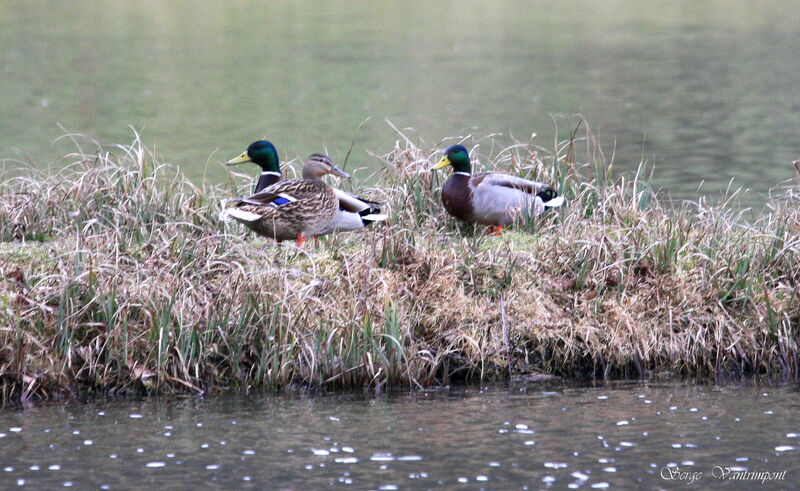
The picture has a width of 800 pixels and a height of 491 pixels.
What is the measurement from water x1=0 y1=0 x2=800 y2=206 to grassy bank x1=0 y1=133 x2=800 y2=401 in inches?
172

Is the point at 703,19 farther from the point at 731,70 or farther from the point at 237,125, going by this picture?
the point at 237,125

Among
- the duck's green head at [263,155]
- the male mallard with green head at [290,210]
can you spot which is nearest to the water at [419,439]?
the male mallard with green head at [290,210]

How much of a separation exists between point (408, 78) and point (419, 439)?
2186 centimetres

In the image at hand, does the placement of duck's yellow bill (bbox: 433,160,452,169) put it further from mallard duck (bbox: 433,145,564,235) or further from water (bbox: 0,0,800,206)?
water (bbox: 0,0,800,206)

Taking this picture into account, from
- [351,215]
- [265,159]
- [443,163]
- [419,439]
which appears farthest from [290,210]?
[419,439]

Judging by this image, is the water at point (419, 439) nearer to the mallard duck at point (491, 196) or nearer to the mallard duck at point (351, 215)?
the mallard duck at point (351, 215)

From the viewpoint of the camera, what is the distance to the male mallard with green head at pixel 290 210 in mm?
8641

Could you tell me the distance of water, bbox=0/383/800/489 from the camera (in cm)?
613

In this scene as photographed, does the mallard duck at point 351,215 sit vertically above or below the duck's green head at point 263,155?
below

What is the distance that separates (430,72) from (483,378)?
858 inches

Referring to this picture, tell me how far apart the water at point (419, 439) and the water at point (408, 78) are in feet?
18.6

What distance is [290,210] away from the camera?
867 cm

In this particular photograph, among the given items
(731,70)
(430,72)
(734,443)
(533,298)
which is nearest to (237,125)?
(430,72)

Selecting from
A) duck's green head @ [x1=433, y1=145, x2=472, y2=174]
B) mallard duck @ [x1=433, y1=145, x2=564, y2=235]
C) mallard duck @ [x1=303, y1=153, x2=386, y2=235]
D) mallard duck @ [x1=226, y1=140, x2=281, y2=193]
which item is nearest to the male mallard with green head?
mallard duck @ [x1=303, y1=153, x2=386, y2=235]
